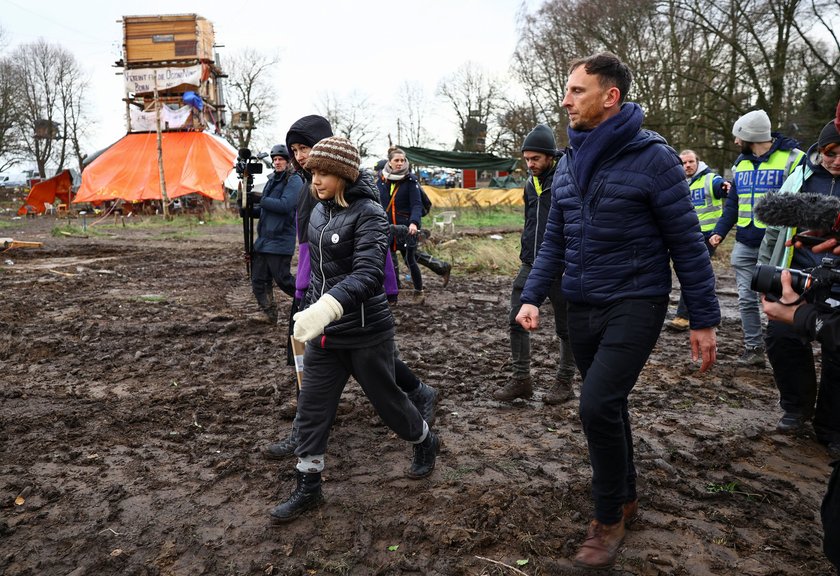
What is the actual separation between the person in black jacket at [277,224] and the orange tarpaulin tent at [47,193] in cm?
3223

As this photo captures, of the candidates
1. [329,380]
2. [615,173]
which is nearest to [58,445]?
[329,380]

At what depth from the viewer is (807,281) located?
215cm

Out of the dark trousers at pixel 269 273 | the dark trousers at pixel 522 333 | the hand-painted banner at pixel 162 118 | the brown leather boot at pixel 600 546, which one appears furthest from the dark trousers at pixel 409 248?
the hand-painted banner at pixel 162 118

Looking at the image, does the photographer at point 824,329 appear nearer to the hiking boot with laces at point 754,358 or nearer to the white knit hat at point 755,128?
the white knit hat at point 755,128

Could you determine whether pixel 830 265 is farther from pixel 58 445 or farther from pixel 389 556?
pixel 58 445

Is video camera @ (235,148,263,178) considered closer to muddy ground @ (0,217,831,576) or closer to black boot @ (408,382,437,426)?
muddy ground @ (0,217,831,576)

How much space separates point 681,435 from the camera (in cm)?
412

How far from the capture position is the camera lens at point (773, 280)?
219 centimetres

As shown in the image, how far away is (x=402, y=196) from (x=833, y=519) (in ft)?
22.4

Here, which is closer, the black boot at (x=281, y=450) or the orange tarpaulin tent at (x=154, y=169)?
the black boot at (x=281, y=450)

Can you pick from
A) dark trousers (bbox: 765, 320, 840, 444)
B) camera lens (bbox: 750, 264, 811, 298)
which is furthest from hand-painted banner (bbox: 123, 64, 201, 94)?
camera lens (bbox: 750, 264, 811, 298)

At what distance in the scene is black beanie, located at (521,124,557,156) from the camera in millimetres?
4438

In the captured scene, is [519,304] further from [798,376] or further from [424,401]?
[798,376]

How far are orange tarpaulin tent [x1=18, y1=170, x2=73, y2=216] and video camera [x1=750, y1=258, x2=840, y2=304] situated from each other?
37.5 m
